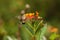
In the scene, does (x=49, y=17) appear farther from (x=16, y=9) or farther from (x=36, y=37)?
(x=36, y=37)

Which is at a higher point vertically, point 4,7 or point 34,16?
point 34,16

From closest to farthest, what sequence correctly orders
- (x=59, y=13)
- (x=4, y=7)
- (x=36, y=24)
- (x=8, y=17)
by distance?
(x=36, y=24) → (x=8, y=17) → (x=4, y=7) → (x=59, y=13)

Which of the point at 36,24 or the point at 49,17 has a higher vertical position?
the point at 36,24

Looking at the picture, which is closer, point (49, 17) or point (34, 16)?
point (34, 16)

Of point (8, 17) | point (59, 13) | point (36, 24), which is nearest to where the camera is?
point (36, 24)

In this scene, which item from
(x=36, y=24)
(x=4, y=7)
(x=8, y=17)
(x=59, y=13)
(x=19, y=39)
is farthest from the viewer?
(x=59, y=13)

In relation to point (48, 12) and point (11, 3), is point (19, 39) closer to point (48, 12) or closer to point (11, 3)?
point (11, 3)

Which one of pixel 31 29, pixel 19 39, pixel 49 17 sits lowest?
pixel 49 17

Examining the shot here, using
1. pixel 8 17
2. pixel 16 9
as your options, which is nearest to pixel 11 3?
pixel 16 9

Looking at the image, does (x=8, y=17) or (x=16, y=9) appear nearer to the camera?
(x=8, y=17)
